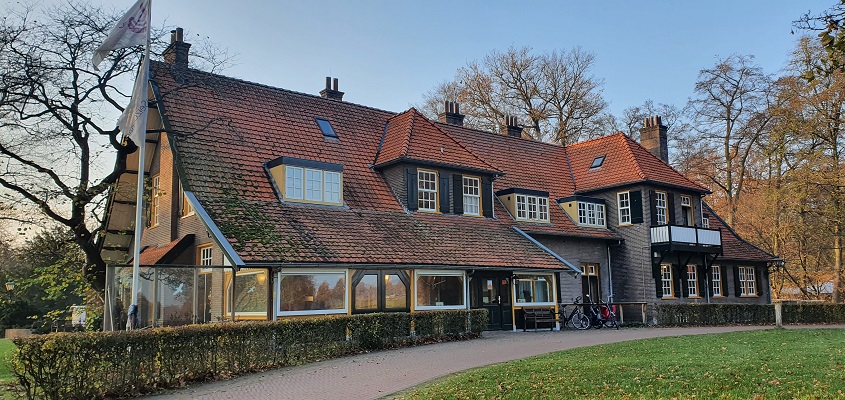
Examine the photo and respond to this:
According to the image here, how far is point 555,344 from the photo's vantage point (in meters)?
18.5

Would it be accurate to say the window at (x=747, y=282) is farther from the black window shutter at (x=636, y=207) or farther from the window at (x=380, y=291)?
the window at (x=380, y=291)

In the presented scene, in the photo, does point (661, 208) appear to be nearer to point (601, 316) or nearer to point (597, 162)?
point (597, 162)

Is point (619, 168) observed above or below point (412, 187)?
above

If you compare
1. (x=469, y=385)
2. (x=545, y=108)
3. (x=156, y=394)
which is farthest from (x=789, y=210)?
(x=156, y=394)

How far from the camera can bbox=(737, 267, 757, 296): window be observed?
34.0 meters

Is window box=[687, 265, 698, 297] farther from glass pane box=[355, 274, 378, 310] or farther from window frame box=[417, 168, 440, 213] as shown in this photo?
glass pane box=[355, 274, 378, 310]

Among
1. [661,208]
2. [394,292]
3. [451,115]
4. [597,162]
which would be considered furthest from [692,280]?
[394,292]

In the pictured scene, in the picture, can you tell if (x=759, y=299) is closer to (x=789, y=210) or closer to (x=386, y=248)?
(x=789, y=210)

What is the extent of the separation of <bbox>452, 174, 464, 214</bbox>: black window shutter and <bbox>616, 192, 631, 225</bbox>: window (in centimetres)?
843

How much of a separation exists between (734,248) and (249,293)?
81.6ft

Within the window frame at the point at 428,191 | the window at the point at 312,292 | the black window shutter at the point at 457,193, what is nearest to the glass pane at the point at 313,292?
the window at the point at 312,292

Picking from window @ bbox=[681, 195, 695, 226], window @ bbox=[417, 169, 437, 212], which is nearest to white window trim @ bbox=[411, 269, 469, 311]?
window @ bbox=[417, 169, 437, 212]

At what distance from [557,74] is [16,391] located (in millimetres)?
37326

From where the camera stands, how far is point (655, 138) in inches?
1379
